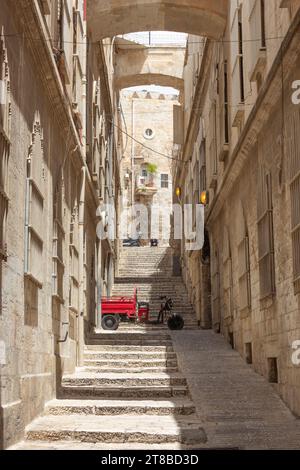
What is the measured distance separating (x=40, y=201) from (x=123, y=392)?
3646 millimetres

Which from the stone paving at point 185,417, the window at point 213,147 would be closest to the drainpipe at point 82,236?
the stone paving at point 185,417

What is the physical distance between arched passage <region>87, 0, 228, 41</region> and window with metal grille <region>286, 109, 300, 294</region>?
8.45 meters

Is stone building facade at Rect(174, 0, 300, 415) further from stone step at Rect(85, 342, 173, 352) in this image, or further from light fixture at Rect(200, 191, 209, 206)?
stone step at Rect(85, 342, 173, 352)

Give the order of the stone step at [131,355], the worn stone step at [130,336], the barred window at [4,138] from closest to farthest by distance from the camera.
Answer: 1. the barred window at [4,138]
2. the stone step at [131,355]
3. the worn stone step at [130,336]

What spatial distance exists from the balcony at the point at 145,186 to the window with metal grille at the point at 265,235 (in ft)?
120

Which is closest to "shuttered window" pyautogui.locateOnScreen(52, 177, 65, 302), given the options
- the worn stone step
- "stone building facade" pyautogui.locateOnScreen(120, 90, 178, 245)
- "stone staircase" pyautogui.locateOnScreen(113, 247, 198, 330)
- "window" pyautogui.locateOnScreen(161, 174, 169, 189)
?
the worn stone step

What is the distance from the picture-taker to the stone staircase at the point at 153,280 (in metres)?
24.5

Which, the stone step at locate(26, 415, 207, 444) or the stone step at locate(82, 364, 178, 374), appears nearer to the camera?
the stone step at locate(26, 415, 207, 444)

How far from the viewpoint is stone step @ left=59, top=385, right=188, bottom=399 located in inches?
438

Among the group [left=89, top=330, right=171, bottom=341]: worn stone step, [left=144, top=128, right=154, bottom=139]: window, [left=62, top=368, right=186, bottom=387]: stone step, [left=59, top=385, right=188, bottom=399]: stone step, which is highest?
[left=144, top=128, right=154, bottom=139]: window

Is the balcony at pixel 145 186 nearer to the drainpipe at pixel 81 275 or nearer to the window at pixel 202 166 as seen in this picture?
the window at pixel 202 166

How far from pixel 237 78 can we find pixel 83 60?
135 inches

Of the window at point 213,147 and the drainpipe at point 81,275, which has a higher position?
the window at point 213,147

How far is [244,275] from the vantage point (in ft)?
43.5
